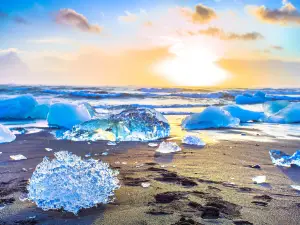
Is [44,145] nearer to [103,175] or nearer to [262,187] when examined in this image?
[103,175]

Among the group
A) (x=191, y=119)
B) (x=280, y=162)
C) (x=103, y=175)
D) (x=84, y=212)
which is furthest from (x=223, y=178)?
(x=191, y=119)

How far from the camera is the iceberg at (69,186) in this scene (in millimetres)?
1764

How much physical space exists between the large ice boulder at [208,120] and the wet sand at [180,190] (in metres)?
2.07

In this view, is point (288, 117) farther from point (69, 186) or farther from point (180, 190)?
point (69, 186)

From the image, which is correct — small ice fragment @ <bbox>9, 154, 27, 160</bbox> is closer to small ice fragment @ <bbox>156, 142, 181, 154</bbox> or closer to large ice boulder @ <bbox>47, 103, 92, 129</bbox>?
small ice fragment @ <bbox>156, 142, 181, 154</bbox>

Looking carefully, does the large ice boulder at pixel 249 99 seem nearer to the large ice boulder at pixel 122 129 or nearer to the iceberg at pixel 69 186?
the large ice boulder at pixel 122 129

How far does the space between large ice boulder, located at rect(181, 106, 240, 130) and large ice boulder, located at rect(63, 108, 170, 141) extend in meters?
1.17

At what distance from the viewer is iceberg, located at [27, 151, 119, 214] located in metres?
1.76

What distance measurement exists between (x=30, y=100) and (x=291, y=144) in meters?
5.93

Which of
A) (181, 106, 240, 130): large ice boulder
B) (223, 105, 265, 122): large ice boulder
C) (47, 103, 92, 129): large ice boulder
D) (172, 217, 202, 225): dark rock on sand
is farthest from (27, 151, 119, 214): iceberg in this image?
(223, 105, 265, 122): large ice boulder

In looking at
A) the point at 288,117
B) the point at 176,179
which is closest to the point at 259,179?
→ the point at 176,179

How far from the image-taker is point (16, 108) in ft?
23.5

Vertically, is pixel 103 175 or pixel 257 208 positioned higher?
pixel 103 175

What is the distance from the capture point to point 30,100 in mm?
7500
